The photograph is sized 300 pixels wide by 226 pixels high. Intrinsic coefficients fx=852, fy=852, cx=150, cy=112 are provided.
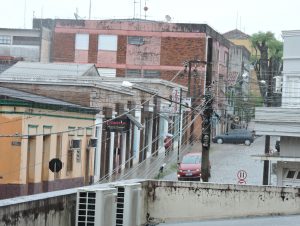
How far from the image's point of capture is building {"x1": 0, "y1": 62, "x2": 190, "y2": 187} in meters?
41.2

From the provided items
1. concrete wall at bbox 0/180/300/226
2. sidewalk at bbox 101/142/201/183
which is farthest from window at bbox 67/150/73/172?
concrete wall at bbox 0/180/300/226

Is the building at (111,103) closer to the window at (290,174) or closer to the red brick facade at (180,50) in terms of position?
the window at (290,174)

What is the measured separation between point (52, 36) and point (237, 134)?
18002mm

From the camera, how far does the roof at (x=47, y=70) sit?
5041 centimetres

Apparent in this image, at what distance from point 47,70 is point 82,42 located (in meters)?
18.1

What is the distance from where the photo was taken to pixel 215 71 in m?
74.5

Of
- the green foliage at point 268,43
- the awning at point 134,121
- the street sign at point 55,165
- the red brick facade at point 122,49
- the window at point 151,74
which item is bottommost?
the street sign at point 55,165

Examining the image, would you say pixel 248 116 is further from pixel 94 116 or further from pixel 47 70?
pixel 94 116

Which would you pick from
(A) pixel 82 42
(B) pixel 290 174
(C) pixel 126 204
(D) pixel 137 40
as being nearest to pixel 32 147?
(B) pixel 290 174

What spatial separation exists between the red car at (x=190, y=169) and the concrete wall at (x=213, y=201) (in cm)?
2293

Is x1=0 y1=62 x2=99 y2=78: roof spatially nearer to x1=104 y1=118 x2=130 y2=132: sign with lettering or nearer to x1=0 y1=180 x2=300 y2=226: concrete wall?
x1=104 y1=118 x2=130 y2=132: sign with lettering

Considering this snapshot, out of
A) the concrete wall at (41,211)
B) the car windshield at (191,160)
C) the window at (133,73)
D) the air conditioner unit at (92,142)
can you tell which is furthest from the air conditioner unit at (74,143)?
the window at (133,73)

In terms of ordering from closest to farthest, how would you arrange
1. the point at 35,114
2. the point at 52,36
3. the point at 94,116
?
the point at 35,114 < the point at 94,116 < the point at 52,36

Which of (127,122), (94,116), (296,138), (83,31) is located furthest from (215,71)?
(296,138)
